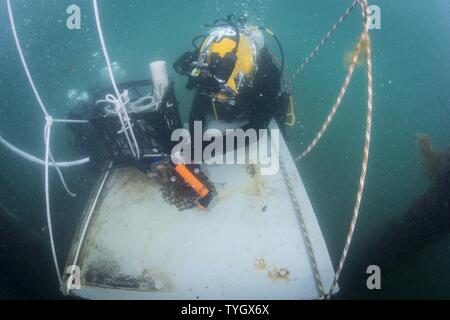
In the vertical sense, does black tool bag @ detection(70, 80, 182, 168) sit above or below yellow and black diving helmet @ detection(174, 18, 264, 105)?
below

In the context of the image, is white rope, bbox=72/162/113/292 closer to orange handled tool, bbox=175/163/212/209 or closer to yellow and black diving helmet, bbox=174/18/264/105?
orange handled tool, bbox=175/163/212/209

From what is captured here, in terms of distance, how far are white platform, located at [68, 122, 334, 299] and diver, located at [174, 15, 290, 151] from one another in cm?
81

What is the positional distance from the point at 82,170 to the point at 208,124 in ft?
7.21

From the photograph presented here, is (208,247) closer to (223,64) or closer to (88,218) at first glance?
(88,218)

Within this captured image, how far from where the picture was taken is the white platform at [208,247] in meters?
1.94

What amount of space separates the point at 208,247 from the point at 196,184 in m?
0.49

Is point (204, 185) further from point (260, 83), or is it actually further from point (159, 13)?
point (159, 13)

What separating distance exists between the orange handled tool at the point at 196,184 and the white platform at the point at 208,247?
9 centimetres

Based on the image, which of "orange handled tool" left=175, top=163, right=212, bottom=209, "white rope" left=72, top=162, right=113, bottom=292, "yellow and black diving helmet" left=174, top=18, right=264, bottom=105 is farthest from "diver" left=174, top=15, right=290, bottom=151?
"white rope" left=72, top=162, right=113, bottom=292

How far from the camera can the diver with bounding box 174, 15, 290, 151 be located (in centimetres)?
275

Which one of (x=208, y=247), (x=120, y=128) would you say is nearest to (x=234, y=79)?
(x=120, y=128)

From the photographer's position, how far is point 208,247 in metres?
2.13

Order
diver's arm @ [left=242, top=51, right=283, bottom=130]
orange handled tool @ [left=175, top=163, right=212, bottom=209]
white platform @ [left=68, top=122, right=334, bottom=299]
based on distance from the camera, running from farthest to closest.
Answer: diver's arm @ [left=242, top=51, right=283, bottom=130]
orange handled tool @ [left=175, top=163, right=212, bottom=209]
white platform @ [left=68, top=122, right=334, bottom=299]

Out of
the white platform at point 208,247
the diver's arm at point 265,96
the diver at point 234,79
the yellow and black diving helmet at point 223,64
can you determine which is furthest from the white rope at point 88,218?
the diver's arm at point 265,96
